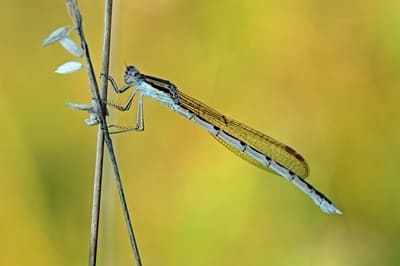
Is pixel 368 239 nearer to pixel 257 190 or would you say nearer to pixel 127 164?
pixel 257 190

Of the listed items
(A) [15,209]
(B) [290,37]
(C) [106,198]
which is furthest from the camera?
(B) [290,37]

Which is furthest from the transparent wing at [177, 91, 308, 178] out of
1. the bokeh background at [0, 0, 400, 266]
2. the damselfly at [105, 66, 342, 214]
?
the bokeh background at [0, 0, 400, 266]

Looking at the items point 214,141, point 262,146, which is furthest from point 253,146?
point 214,141

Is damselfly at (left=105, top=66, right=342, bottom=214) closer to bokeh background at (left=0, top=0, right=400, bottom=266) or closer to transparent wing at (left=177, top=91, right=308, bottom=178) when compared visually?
transparent wing at (left=177, top=91, right=308, bottom=178)

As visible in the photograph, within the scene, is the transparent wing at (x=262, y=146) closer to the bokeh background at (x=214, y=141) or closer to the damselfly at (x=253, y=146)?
the damselfly at (x=253, y=146)

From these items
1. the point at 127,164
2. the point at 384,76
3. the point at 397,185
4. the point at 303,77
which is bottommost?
the point at 127,164

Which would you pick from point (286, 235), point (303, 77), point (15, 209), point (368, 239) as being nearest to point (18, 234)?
point (15, 209)

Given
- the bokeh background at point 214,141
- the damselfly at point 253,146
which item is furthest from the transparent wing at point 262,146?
the bokeh background at point 214,141

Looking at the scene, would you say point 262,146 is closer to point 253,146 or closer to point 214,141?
point 253,146
